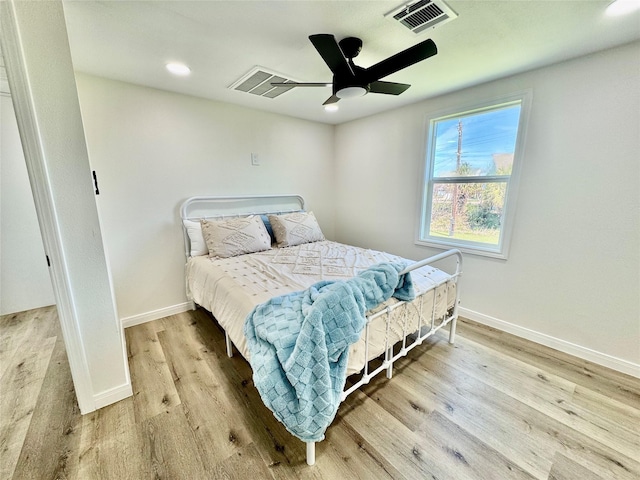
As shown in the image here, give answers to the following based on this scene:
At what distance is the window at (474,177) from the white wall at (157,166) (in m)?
1.93

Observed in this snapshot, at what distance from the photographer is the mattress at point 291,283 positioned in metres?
1.54

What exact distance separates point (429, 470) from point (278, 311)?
1041 mm

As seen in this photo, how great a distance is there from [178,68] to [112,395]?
2355 mm

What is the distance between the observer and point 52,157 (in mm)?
1312

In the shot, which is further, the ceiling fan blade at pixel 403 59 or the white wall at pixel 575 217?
the white wall at pixel 575 217

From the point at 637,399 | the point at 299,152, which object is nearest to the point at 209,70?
the point at 299,152

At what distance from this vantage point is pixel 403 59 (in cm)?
144

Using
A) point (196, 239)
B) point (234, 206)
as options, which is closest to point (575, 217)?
point (234, 206)

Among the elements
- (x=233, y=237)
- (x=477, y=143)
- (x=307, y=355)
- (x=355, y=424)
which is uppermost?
(x=477, y=143)

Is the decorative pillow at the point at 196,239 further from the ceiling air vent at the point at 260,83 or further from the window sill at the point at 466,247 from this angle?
the window sill at the point at 466,247

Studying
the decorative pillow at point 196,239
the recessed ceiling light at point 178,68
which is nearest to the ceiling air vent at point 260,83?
the recessed ceiling light at point 178,68

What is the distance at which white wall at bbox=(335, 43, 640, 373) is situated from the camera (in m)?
1.77

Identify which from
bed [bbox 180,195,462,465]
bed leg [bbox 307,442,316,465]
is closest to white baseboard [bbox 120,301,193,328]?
bed [bbox 180,195,462,465]

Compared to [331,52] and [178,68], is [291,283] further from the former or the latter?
[178,68]
